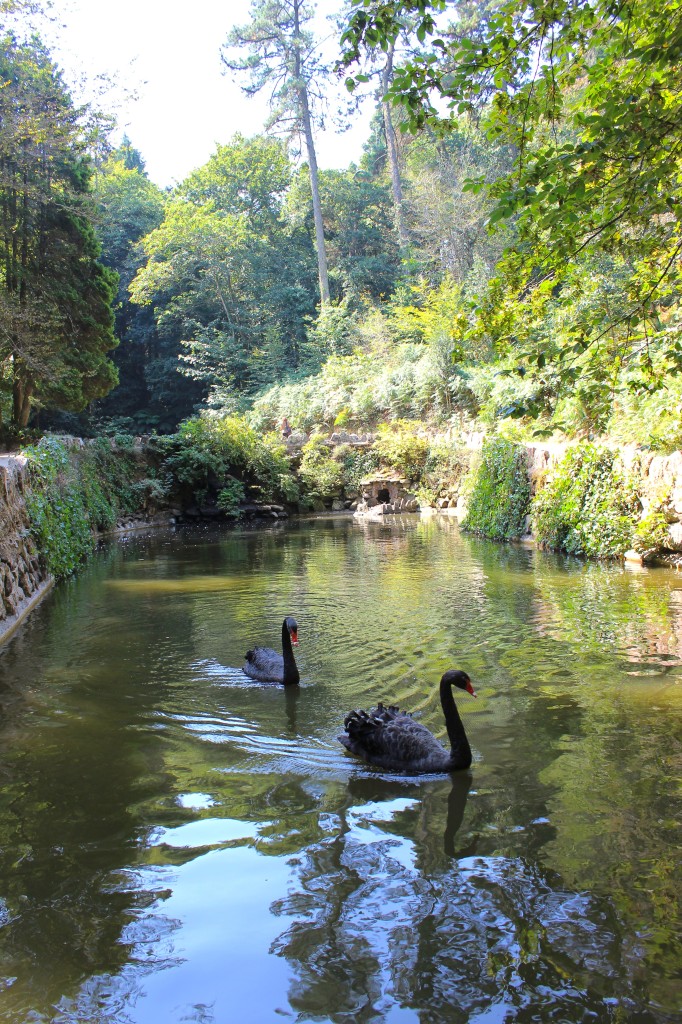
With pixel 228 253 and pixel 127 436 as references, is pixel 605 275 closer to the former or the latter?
pixel 127 436

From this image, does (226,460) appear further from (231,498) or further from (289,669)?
(289,669)

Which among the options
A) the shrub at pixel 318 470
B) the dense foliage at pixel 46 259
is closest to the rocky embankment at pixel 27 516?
the dense foliage at pixel 46 259

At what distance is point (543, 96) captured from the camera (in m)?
5.08


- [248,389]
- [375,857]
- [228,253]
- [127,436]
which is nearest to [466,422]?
[127,436]

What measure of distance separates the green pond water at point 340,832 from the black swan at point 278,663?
6.6 inches

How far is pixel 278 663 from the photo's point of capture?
7020 mm

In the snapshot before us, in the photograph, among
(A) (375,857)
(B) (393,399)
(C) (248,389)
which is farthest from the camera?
(C) (248,389)

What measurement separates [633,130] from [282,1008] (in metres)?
4.67

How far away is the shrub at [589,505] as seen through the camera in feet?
40.3

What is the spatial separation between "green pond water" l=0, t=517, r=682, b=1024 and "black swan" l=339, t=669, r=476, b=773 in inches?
4.4

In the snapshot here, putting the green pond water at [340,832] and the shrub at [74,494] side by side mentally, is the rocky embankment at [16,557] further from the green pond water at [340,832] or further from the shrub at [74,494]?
the green pond water at [340,832]

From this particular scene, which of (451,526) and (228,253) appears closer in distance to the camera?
(451,526)

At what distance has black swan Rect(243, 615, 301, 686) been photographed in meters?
6.68

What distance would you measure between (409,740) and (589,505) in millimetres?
9161
